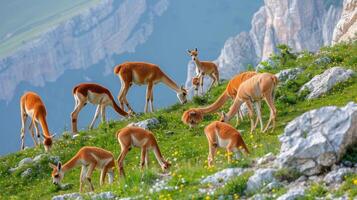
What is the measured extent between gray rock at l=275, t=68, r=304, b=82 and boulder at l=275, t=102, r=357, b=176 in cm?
1457

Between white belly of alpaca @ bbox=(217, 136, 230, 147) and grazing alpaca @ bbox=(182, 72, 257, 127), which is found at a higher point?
grazing alpaca @ bbox=(182, 72, 257, 127)

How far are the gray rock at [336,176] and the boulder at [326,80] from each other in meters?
12.8

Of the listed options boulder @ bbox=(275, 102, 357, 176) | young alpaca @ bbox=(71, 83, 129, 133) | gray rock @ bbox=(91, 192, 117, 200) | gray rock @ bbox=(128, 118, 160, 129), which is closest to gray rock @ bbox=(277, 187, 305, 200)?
boulder @ bbox=(275, 102, 357, 176)

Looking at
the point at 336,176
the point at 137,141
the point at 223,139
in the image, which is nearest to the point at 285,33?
the point at 137,141

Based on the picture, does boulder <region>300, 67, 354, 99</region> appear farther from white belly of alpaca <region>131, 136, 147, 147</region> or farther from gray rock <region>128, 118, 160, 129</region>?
white belly of alpaca <region>131, 136, 147, 147</region>

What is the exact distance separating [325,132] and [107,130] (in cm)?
1569

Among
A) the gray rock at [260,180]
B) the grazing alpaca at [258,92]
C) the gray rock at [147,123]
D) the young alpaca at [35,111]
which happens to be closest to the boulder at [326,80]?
the grazing alpaca at [258,92]

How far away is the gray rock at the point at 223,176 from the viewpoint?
Result: 49.4 feet

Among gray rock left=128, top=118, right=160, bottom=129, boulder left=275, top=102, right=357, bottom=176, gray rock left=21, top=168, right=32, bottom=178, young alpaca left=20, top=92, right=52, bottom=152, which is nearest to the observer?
boulder left=275, top=102, right=357, bottom=176

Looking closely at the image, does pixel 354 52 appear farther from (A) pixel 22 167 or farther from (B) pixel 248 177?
(B) pixel 248 177

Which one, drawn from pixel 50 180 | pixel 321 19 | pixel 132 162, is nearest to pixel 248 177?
pixel 132 162

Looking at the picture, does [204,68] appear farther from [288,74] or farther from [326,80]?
[326,80]

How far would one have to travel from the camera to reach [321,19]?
554 ft

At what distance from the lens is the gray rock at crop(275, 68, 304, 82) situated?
29391 millimetres
